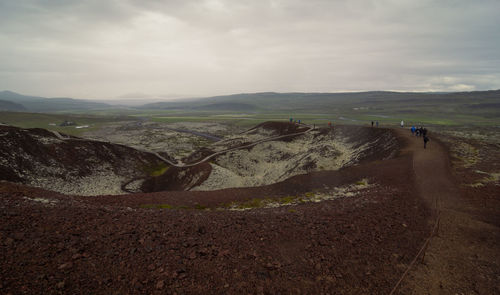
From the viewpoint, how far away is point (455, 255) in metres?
9.84

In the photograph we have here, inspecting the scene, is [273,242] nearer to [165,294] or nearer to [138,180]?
[165,294]

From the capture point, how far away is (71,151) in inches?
1817

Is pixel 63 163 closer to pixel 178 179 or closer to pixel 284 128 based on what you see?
pixel 178 179

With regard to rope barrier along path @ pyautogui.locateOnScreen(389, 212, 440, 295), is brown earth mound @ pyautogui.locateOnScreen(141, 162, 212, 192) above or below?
below

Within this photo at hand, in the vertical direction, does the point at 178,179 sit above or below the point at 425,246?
below

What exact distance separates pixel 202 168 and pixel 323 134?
3728 cm

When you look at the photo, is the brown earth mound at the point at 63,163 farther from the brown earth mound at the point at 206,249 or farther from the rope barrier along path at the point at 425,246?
the rope barrier along path at the point at 425,246

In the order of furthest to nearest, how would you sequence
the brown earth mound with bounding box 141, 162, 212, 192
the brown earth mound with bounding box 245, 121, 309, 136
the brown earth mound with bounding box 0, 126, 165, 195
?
A: 1. the brown earth mound with bounding box 245, 121, 309, 136
2. the brown earth mound with bounding box 141, 162, 212, 192
3. the brown earth mound with bounding box 0, 126, 165, 195

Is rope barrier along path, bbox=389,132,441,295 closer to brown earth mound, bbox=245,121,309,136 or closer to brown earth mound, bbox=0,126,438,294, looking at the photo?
brown earth mound, bbox=0,126,438,294

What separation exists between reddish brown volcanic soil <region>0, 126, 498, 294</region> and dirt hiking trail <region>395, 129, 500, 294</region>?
388 millimetres

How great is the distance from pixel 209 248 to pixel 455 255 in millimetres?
10924

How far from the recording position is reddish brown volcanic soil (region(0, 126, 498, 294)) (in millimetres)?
8125

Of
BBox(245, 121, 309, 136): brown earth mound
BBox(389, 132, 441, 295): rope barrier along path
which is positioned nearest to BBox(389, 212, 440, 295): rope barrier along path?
BBox(389, 132, 441, 295): rope barrier along path

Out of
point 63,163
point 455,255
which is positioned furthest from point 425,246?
point 63,163
